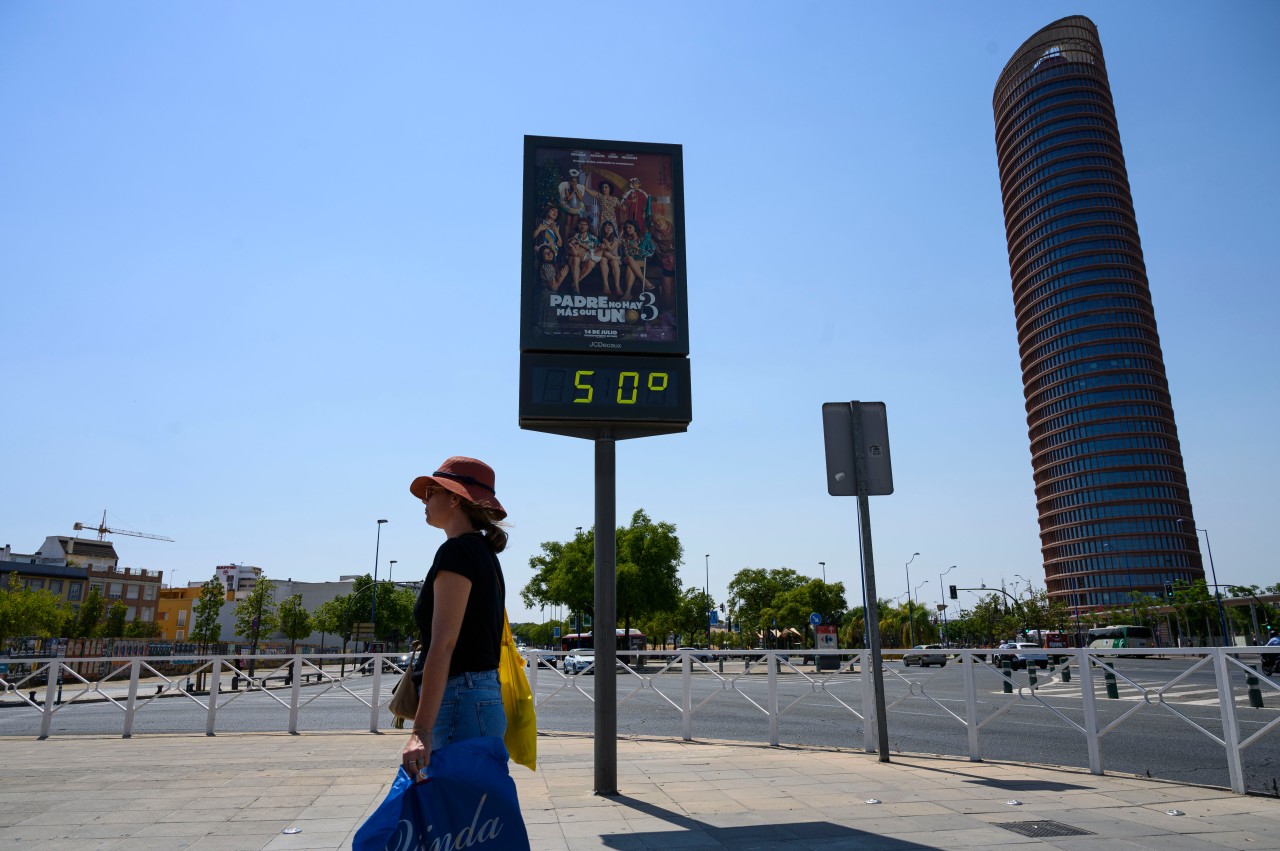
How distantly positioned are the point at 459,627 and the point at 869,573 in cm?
596

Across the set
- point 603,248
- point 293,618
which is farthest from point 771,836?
point 293,618

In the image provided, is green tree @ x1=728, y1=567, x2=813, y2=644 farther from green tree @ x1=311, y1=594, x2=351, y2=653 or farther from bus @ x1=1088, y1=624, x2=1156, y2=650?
green tree @ x1=311, y1=594, x2=351, y2=653

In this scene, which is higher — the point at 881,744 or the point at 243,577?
the point at 243,577

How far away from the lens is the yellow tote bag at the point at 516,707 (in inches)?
136

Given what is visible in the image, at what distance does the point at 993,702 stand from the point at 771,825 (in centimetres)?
1631

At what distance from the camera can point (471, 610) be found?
312 cm

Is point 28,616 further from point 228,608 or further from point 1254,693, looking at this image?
point 228,608

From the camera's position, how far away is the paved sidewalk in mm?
5000

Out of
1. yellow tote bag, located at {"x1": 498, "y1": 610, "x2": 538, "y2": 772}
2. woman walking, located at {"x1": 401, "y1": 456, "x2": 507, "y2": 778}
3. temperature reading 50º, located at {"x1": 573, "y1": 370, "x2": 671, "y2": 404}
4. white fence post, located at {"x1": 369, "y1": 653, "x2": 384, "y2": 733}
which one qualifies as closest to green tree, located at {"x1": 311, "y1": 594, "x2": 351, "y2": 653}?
white fence post, located at {"x1": 369, "y1": 653, "x2": 384, "y2": 733}

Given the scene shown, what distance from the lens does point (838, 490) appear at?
8.31 meters

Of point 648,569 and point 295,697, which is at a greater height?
point 648,569

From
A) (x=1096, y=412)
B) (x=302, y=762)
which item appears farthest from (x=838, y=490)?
(x=1096, y=412)

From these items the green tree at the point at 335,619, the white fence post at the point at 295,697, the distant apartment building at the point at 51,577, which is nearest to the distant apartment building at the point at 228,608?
the distant apartment building at the point at 51,577

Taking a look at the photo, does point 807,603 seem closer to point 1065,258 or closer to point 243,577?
point 1065,258
